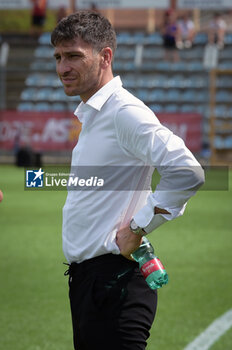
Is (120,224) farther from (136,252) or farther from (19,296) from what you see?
(19,296)

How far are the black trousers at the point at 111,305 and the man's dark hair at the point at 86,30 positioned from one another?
94cm

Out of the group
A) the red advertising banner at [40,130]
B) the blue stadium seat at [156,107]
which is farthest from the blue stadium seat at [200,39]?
the red advertising banner at [40,130]

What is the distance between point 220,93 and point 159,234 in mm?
19536

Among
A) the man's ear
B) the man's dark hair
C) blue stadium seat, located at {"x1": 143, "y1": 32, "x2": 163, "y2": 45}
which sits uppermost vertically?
the man's dark hair

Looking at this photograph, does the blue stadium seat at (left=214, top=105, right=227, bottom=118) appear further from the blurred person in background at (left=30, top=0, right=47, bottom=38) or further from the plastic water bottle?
the plastic water bottle

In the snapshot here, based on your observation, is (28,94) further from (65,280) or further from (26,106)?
(65,280)

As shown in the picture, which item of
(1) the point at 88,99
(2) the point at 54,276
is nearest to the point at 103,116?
(1) the point at 88,99

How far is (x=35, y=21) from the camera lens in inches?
1310

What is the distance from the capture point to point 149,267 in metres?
3.01

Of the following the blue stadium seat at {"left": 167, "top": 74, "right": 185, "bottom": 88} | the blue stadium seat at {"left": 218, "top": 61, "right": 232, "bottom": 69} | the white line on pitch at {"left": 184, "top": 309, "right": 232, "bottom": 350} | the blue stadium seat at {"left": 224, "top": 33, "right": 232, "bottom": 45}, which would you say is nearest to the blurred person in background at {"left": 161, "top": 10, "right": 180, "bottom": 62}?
the blue stadium seat at {"left": 167, "top": 74, "right": 185, "bottom": 88}

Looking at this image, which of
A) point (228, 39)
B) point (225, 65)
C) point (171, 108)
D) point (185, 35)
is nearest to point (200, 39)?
point (185, 35)

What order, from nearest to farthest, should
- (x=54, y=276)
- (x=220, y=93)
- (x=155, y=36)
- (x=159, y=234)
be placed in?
(x=54, y=276)
(x=159, y=234)
(x=220, y=93)
(x=155, y=36)

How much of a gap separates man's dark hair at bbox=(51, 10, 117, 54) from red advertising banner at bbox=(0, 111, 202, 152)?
22054 mm

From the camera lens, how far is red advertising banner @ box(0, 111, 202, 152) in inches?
984
